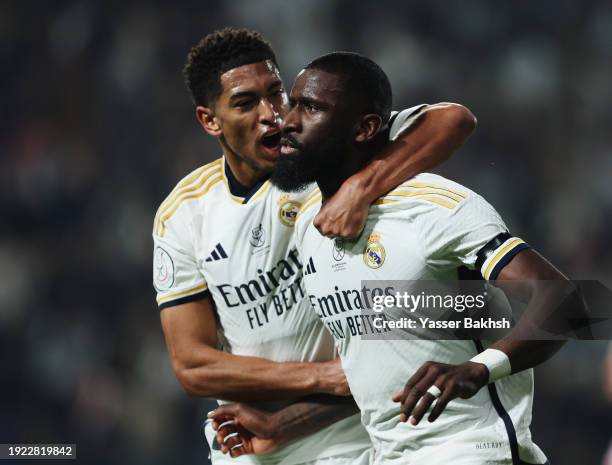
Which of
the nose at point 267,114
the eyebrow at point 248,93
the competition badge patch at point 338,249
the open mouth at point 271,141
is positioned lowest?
the competition badge patch at point 338,249

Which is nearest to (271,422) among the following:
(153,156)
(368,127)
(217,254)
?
(217,254)

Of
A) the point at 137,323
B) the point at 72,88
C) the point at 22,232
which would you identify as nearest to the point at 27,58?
the point at 72,88

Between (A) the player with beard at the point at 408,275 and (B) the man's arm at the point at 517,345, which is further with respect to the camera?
(A) the player with beard at the point at 408,275

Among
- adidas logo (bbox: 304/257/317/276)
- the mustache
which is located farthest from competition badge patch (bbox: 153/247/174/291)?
the mustache

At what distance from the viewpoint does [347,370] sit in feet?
11.3

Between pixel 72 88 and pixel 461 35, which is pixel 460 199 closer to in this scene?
pixel 461 35

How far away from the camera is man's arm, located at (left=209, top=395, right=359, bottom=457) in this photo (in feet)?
12.8

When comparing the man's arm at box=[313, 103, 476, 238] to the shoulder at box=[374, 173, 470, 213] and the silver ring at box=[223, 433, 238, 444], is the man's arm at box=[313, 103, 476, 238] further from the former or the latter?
the silver ring at box=[223, 433, 238, 444]

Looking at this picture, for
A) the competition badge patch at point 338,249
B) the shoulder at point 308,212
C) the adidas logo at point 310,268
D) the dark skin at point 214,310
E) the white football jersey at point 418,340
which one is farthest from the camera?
the dark skin at point 214,310

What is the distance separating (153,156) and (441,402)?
6408 millimetres

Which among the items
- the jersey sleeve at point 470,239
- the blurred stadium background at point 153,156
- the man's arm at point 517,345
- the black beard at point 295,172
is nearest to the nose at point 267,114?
the black beard at point 295,172

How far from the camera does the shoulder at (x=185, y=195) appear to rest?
13.5ft

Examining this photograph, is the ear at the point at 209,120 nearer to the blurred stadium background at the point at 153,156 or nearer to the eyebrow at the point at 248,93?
the eyebrow at the point at 248,93

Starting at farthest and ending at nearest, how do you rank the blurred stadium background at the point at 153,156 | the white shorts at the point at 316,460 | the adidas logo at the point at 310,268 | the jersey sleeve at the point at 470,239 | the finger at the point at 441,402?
the blurred stadium background at the point at 153,156 → the white shorts at the point at 316,460 → the adidas logo at the point at 310,268 → the jersey sleeve at the point at 470,239 → the finger at the point at 441,402
